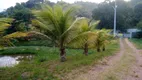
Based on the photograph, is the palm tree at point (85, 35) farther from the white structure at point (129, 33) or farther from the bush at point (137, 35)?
the white structure at point (129, 33)

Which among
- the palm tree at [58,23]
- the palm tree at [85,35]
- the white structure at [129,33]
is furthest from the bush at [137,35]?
the palm tree at [58,23]

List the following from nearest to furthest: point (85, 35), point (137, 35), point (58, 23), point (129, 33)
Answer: point (58, 23)
point (85, 35)
point (137, 35)
point (129, 33)

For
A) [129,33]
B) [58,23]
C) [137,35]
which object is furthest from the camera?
[129,33]

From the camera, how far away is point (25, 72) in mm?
7695

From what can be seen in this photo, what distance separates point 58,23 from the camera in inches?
374

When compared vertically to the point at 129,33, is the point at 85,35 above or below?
above

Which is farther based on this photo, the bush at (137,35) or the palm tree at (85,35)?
the bush at (137,35)

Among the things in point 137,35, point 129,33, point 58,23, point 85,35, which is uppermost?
point 58,23

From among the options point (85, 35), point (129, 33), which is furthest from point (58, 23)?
point (129, 33)

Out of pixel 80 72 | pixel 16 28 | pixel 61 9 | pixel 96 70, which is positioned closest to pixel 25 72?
pixel 80 72

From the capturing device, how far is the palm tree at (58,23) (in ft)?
30.8

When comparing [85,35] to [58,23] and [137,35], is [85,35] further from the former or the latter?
[137,35]

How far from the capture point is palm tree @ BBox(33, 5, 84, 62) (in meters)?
9.40

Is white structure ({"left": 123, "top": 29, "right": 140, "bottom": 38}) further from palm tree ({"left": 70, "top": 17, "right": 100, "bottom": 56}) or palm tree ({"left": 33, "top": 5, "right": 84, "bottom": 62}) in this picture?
palm tree ({"left": 33, "top": 5, "right": 84, "bottom": 62})
